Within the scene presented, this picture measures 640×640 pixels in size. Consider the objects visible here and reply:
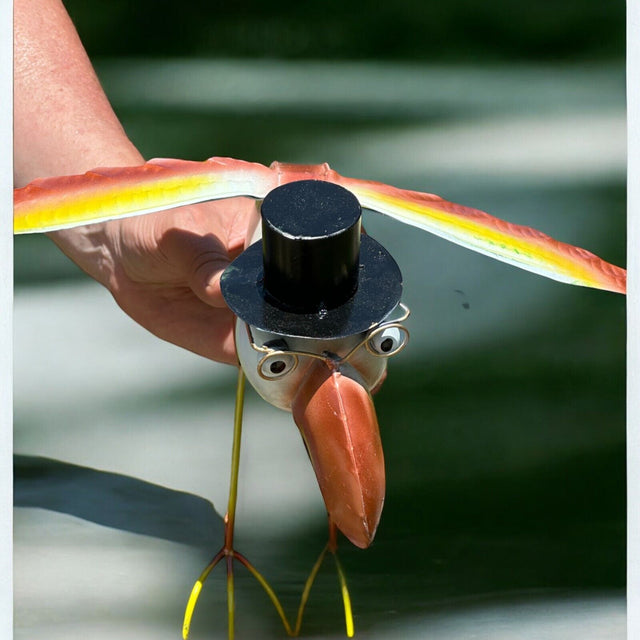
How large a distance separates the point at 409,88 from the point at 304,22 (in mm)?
117

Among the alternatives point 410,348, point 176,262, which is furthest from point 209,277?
point 410,348

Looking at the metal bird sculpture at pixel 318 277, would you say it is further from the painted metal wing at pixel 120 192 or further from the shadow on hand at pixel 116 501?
the shadow on hand at pixel 116 501

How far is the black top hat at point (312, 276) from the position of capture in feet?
1.55

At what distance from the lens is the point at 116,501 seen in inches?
29.6

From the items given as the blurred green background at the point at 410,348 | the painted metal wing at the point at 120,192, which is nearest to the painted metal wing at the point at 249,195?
the painted metal wing at the point at 120,192

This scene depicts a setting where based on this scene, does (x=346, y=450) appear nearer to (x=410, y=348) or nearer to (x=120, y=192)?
(x=120, y=192)

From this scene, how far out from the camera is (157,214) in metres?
0.64

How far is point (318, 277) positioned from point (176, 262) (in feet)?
0.60

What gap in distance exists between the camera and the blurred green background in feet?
2.29
